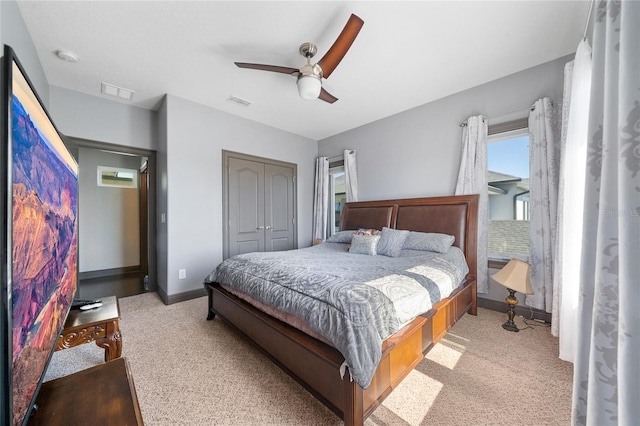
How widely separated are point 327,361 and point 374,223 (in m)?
2.56

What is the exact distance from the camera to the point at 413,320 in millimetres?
1711

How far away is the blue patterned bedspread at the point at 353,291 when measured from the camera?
1293 millimetres

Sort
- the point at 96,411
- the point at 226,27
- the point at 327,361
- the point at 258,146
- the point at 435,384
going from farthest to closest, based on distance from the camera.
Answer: the point at 258,146 → the point at 226,27 → the point at 435,384 → the point at 327,361 → the point at 96,411

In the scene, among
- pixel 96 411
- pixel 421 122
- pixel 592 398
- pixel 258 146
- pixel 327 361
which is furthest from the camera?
pixel 258 146

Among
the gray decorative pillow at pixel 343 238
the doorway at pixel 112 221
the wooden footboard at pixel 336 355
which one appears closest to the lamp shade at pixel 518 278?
the wooden footboard at pixel 336 355

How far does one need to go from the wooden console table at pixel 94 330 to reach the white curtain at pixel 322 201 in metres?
3.46

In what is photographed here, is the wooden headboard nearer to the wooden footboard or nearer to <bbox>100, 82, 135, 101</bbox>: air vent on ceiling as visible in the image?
the wooden footboard

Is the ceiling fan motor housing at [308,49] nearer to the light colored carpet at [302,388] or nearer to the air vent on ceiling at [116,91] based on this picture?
the air vent on ceiling at [116,91]

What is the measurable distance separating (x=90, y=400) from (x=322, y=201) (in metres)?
4.15

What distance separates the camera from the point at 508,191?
9.83ft

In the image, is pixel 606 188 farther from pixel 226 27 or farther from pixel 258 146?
pixel 258 146

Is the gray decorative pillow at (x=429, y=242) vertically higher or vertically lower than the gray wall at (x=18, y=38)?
lower

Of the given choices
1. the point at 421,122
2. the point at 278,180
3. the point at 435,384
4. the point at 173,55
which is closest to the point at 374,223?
the point at 421,122

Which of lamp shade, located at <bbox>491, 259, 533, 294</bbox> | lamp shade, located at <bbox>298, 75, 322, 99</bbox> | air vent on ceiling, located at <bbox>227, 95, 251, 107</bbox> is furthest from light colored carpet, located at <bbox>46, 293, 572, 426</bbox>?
air vent on ceiling, located at <bbox>227, 95, 251, 107</bbox>
